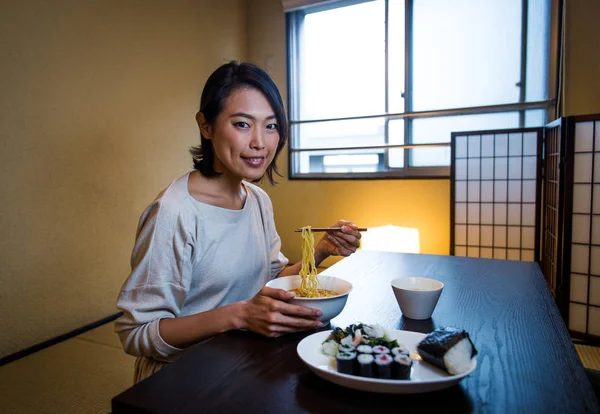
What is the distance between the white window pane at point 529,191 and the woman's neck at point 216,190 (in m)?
2.41

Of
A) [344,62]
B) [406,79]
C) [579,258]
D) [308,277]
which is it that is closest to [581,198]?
[579,258]

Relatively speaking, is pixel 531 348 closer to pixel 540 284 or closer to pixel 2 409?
pixel 540 284

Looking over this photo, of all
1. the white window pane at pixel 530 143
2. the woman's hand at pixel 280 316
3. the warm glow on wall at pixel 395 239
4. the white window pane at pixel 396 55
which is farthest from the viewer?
the white window pane at pixel 396 55

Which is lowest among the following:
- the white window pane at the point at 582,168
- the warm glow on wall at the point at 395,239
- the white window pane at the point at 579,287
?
the white window pane at the point at 579,287

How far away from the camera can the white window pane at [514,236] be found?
295 centimetres

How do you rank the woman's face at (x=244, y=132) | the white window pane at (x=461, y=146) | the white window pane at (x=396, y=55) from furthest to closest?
the white window pane at (x=396, y=55), the white window pane at (x=461, y=146), the woman's face at (x=244, y=132)

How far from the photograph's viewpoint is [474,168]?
3.05 meters

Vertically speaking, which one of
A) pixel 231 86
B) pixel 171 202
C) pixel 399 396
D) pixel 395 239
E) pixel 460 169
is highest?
pixel 231 86

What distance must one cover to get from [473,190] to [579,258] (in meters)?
0.86

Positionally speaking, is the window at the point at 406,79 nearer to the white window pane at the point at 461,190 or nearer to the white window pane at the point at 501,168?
the white window pane at the point at 461,190

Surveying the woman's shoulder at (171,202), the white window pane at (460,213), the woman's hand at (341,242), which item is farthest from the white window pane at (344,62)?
the woman's shoulder at (171,202)

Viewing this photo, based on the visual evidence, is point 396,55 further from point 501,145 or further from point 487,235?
point 487,235

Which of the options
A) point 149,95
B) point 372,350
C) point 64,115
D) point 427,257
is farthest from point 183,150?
point 372,350

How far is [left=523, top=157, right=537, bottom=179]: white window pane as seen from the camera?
2.87 meters
